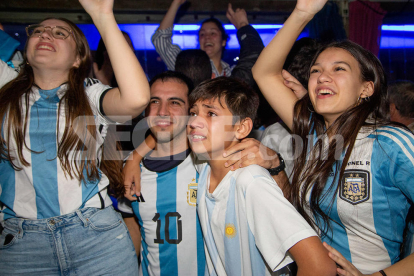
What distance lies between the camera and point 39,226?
1275mm

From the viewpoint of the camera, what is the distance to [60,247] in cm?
127

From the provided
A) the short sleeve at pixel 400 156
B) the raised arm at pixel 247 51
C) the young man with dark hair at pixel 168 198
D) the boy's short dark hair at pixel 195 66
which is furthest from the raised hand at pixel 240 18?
the short sleeve at pixel 400 156

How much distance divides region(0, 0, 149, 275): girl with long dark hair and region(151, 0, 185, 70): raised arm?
4.83ft

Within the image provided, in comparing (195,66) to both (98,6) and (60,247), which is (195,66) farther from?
(60,247)

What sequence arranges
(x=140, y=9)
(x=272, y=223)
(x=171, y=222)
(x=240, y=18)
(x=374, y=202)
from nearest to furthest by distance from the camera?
(x=272, y=223) < (x=374, y=202) < (x=171, y=222) < (x=240, y=18) < (x=140, y=9)

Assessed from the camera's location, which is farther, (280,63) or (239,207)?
(280,63)

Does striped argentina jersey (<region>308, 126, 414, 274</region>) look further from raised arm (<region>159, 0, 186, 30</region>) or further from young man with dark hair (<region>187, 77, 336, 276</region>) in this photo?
raised arm (<region>159, 0, 186, 30</region>)

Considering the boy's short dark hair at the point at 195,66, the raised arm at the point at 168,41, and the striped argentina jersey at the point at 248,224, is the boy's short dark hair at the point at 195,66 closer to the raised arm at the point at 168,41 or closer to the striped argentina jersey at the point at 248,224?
the raised arm at the point at 168,41

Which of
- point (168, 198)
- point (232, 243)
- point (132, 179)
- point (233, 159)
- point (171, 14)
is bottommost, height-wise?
point (232, 243)

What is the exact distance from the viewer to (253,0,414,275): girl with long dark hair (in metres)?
1.24

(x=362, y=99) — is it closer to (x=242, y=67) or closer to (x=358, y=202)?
(x=358, y=202)

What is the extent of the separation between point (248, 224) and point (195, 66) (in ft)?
4.70

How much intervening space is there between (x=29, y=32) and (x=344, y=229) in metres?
1.83

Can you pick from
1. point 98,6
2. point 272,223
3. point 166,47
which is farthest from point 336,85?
point 166,47
